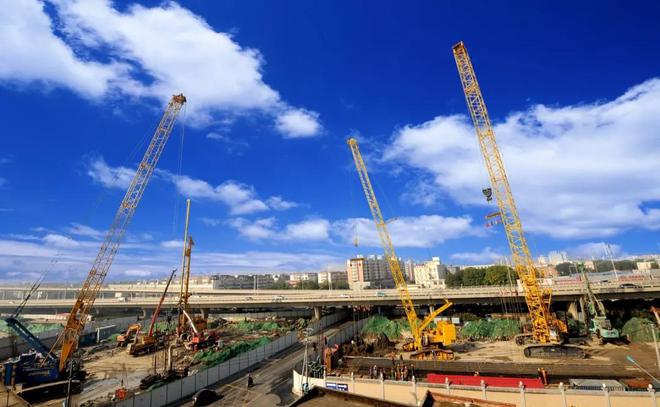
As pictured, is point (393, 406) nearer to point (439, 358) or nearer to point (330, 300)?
point (439, 358)

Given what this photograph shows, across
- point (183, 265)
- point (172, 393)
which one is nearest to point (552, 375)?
point (172, 393)

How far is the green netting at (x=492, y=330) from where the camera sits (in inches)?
2618

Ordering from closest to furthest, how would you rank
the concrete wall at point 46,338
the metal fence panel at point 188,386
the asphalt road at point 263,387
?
the asphalt road at point 263,387
the metal fence panel at point 188,386
the concrete wall at point 46,338

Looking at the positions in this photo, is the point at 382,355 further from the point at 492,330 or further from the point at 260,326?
the point at 260,326

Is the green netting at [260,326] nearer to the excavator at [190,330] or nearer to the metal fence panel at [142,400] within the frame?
the excavator at [190,330]

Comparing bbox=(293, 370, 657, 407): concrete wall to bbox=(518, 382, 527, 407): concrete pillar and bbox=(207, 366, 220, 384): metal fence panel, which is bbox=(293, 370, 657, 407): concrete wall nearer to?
bbox=(518, 382, 527, 407): concrete pillar

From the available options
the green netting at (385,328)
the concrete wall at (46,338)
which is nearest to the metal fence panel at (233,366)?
the green netting at (385,328)

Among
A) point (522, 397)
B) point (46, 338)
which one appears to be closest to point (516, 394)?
point (522, 397)

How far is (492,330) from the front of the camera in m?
67.5

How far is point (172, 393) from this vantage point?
3569cm

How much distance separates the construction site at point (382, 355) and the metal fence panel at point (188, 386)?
16 centimetres

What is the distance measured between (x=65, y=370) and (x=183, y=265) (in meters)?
32.6

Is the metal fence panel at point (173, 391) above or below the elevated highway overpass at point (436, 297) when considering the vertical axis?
below

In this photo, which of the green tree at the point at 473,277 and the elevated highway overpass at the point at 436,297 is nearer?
the elevated highway overpass at the point at 436,297
